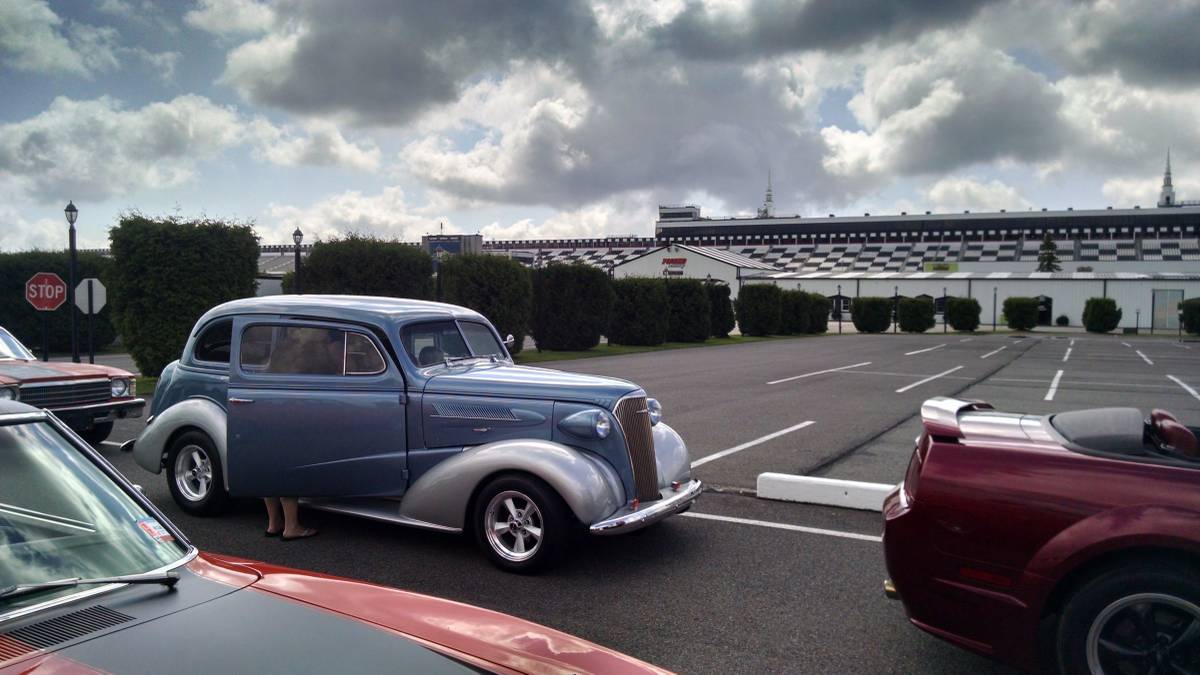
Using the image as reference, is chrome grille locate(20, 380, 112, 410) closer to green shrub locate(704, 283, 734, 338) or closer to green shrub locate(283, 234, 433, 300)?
green shrub locate(283, 234, 433, 300)

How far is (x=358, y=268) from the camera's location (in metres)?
23.1

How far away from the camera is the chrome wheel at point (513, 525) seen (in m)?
5.64

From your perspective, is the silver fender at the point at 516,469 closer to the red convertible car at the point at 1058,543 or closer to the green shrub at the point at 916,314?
the red convertible car at the point at 1058,543

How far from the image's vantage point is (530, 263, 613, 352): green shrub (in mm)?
30031

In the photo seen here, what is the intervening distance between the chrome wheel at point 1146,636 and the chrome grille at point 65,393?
10.2 metres

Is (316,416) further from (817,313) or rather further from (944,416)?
(817,313)

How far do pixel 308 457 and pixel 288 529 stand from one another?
1.95 feet

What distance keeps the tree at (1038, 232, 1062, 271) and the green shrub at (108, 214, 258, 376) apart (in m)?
79.5

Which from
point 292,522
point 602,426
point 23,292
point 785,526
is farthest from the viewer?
point 23,292

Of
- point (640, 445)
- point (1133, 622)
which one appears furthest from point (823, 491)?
point (1133, 622)

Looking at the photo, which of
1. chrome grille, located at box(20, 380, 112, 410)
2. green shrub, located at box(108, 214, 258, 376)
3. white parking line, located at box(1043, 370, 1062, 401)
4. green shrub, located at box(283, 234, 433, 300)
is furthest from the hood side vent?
green shrub, located at box(283, 234, 433, 300)

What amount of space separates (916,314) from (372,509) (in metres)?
57.7

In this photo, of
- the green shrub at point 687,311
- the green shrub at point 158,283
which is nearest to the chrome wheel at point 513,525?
the green shrub at point 158,283

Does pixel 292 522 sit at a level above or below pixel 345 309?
below
